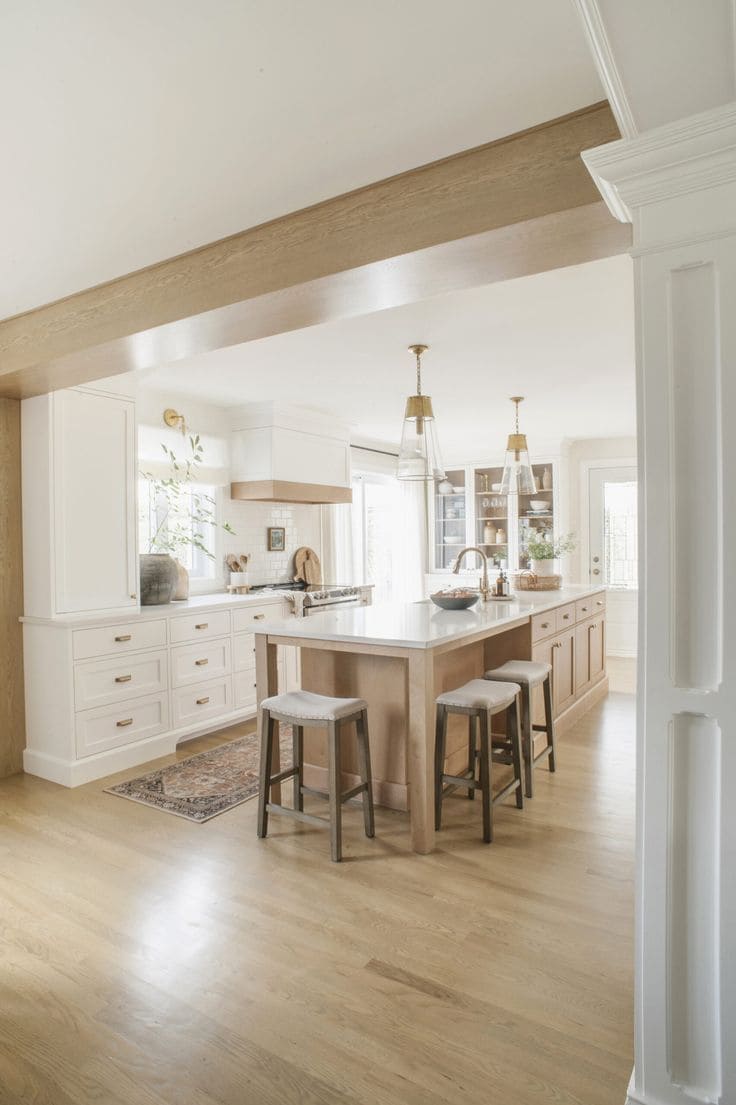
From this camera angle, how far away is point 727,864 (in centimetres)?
137

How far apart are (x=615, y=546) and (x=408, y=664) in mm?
5299

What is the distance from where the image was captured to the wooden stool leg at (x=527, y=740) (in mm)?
3404

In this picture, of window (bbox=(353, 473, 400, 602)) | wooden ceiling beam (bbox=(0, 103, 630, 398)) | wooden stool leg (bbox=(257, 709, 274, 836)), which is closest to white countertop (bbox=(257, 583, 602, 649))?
wooden stool leg (bbox=(257, 709, 274, 836))

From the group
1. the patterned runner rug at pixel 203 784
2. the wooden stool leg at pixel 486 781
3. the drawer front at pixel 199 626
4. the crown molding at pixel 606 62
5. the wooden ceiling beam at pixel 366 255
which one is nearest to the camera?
the crown molding at pixel 606 62

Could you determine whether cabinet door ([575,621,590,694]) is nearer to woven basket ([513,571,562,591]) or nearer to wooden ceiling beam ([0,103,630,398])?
woven basket ([513,571,562,591])

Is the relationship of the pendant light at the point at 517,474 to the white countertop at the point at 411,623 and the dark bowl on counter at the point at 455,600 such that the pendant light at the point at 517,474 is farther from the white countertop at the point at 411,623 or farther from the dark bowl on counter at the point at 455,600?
the dark bowl on counter at the point at 455,600

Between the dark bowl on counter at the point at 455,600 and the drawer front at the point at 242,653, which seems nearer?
the dark bowl on counter at the point at 455,600

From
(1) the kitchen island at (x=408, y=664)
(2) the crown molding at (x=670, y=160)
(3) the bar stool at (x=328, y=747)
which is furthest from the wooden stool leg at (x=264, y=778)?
(2) the crown molding at (x=670, y=160)

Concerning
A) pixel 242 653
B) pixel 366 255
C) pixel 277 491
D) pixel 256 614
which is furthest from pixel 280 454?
pixel 366 255

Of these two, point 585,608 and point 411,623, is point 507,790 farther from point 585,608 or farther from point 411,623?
point 585,608

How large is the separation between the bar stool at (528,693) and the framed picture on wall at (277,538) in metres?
2.81

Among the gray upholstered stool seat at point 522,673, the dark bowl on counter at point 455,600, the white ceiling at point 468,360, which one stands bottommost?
the gray upholstered stool seat at point 522,673

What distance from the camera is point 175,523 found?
5.13 meters

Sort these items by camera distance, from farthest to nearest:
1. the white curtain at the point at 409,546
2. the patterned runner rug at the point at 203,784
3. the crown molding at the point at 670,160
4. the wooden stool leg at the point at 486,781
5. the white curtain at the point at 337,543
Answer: the white curtain at the point at 409,546 → the white curtain at the point at 337,543 → the patterned runner rug at the point at 203,784 → the wooden stool leg at the point at 486,781 → the crown molding at the point at 670,160
